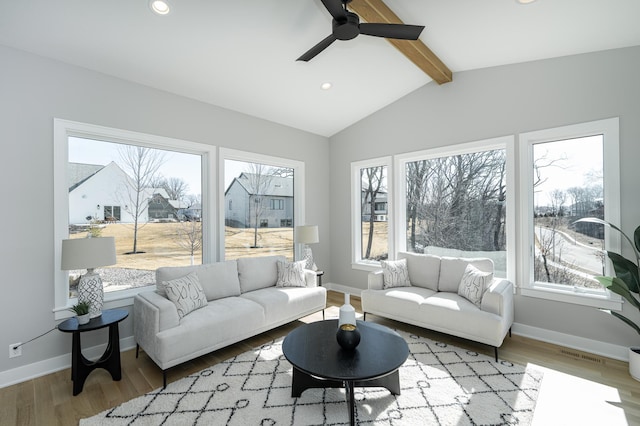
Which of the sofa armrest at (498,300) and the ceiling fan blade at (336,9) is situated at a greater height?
the ceiling fan blade at (336,9)

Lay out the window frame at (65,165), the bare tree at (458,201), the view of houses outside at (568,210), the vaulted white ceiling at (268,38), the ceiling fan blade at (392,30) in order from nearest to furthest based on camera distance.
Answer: the ceiling fan blade at (392,30)
the vaulted white ceiling at (268,38)
the window frame at (65,165)
the view of houses outside at (568,210)
the bare tree at (458,201)

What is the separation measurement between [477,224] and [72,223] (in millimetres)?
4913

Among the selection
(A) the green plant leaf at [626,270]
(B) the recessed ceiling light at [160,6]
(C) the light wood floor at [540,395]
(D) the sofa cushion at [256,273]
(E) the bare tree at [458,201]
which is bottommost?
(C) the light wood floor at [540,395]

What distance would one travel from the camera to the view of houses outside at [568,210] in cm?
324

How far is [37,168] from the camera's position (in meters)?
2.74

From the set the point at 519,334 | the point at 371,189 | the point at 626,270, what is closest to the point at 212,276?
the point at 371,189

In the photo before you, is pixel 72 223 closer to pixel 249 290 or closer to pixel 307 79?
pixel 249 290

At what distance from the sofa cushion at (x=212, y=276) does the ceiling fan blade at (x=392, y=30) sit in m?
2.92

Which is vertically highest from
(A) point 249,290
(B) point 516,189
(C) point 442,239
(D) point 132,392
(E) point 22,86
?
(E) point 22,86

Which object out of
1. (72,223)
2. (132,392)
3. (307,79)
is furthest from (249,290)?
(307,79)

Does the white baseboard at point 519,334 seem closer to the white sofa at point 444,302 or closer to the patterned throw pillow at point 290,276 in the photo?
the white sofa at point 444,302

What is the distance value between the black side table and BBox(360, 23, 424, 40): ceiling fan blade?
3261mm

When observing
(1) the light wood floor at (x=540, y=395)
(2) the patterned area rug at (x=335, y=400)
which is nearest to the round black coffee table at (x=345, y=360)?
(2) the patterned area rug at (x=335, y=400)

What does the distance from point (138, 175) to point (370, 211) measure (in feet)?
11.8
